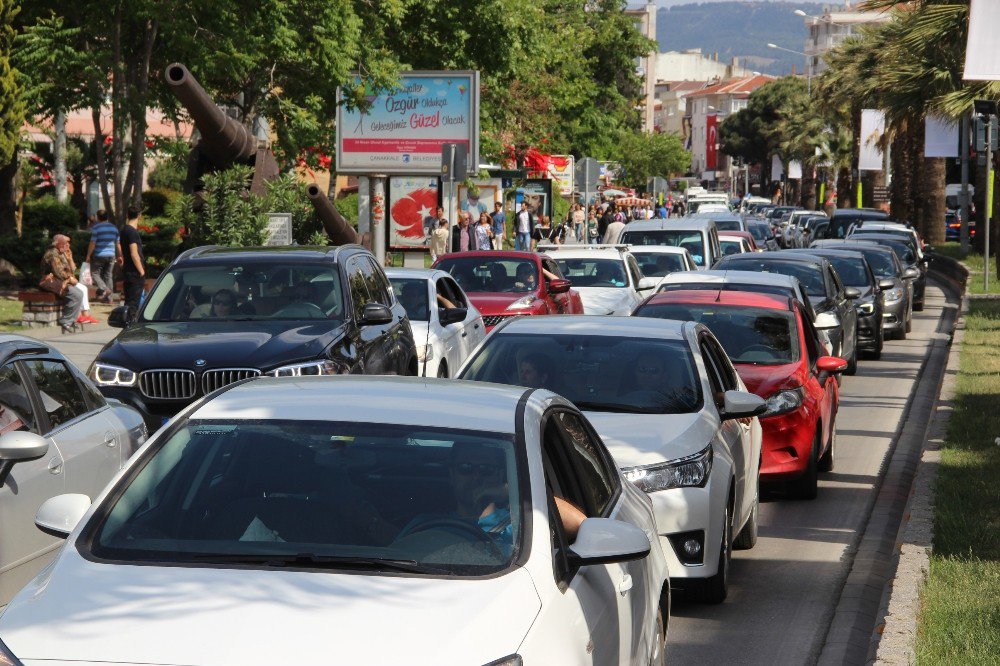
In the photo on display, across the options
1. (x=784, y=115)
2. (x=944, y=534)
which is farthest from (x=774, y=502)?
(x=784, y=115)

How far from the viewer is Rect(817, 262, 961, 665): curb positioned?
24.5 feet

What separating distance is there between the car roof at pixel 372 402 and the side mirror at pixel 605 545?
451 mm

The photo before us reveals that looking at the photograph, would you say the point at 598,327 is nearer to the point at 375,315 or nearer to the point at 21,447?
the point at 375,315

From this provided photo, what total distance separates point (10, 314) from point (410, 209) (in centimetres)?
1851

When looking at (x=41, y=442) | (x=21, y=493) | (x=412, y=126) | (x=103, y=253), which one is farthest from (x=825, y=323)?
(x=412, y=126)

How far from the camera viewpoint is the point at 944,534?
907 cm

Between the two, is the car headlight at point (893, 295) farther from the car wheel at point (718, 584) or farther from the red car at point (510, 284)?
the car wheel at point (718, 584)

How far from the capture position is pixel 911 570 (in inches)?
315

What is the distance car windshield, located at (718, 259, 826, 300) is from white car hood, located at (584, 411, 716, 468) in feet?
36.8

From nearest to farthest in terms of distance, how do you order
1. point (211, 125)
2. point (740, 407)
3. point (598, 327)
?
point (740, 407) < point (598, 327) < point (211, 125)

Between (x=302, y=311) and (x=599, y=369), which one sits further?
(x=302, y=311)

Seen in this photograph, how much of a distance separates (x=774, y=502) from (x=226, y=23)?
59.5 feet

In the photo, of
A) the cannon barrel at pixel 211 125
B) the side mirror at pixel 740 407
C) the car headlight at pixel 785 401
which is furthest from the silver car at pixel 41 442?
the cannon barrel at pixel 211 125

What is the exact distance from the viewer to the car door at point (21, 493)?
6516mm
